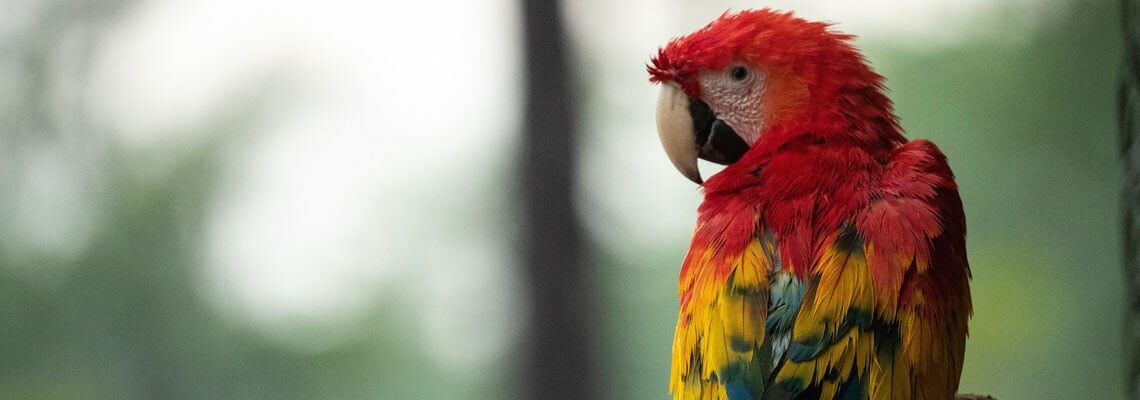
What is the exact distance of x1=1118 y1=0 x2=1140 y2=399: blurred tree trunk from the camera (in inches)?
49.4

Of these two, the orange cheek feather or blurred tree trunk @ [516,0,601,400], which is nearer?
the orange cheek feather

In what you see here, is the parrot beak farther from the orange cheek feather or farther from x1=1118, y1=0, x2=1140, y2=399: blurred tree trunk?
x1=1118, y1=0, x2=1140, y2=399: blurred tree trunk

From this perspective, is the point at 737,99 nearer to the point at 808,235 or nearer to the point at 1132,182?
the point at 808,235

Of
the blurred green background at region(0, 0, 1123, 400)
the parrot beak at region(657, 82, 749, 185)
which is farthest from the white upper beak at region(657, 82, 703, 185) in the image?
the blurred green background at region(0, 0, 1123, 400)

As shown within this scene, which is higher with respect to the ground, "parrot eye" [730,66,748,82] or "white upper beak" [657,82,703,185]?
"parrot eye" [730,66,748,82]

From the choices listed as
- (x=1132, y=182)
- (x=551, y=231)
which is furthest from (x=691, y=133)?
(x=1132, y=182)

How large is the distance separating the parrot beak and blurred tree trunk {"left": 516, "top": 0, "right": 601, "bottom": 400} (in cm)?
52

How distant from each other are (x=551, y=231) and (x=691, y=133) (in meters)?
0.56

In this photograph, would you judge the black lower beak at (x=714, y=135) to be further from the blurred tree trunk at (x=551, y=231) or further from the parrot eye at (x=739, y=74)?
the blurred tree trunk at (x=551, y=231)

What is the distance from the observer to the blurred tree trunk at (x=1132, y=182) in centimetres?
126

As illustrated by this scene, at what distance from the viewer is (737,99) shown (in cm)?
91

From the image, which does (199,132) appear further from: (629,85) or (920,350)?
(920,350)

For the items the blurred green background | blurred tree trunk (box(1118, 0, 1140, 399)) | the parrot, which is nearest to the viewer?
the parrot

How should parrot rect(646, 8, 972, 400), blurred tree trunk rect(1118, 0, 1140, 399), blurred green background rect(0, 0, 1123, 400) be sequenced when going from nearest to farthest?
parrot rect(646, 8, 972, 400) < blurred tree trunk rect(1118, 0, 1140, 399) < blurred green background rect(0, 0, 1123, 400)
